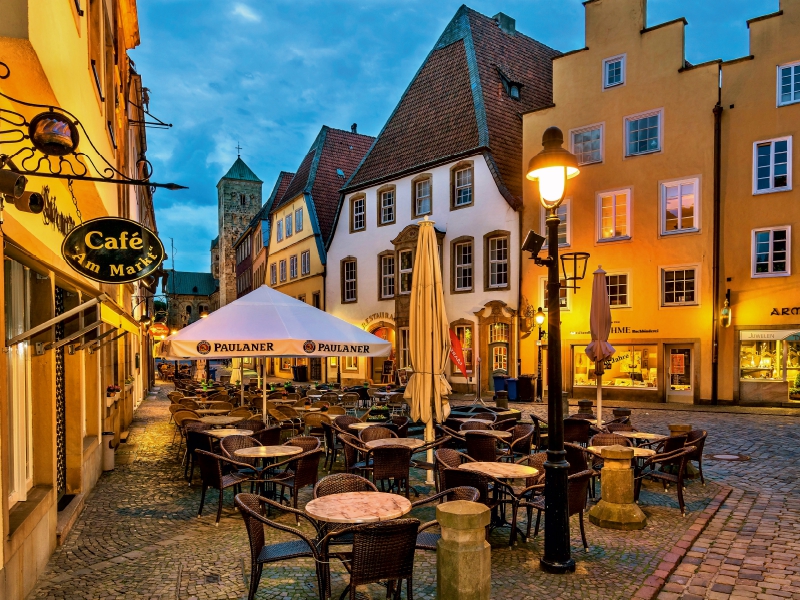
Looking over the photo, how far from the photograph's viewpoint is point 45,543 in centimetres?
584

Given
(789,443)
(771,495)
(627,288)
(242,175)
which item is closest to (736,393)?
(627,288)

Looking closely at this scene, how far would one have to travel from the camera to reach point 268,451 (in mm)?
7848

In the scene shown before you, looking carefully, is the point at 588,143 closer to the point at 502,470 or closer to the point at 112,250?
the point at 502,470

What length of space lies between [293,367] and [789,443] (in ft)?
85.1

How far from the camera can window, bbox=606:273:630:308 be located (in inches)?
878

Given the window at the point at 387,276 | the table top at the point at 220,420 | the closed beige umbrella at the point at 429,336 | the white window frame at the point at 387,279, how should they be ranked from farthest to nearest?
the window at the point at 387,276 → the white window frame at the point at 387,279 → the table top at the point at 220,420 → the closed beige umbrella at the point at 429,336

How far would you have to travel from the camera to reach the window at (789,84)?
64.0 ft

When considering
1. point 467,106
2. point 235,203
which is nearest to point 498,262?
point 467,106

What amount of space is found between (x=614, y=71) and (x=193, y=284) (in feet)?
280

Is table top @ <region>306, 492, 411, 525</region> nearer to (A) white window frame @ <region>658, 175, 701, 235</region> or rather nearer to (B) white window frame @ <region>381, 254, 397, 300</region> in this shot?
(A) white window frame @ <region>658, 175, 701, 235</region>

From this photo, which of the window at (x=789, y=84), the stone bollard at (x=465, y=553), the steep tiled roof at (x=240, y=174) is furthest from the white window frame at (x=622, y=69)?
the steep tiled roof at (x=240, y=174)

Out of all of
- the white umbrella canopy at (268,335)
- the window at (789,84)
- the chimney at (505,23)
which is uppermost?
the chimney at (505,23)

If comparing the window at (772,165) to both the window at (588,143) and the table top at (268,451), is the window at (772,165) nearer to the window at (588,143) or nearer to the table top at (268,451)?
the window at (588,143)

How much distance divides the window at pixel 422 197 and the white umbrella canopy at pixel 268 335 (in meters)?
17.9
